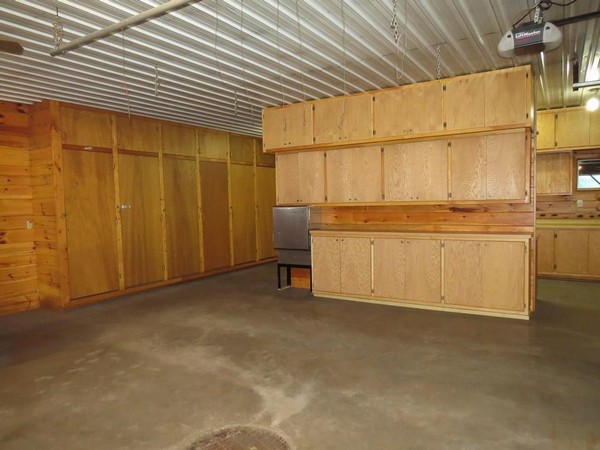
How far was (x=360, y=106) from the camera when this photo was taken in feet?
17.9

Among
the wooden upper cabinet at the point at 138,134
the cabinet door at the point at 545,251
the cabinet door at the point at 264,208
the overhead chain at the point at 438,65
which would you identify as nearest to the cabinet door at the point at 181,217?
the wooden upper cabinet at the point at 138,134

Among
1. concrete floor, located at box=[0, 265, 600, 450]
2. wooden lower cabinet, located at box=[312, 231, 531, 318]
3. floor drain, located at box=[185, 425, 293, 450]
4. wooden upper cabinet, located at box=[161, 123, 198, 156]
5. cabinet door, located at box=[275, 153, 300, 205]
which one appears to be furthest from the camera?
wooden upper cabinet, located at box=[161, 123, 198, 156]

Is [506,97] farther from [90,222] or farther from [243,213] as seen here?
[90,222]

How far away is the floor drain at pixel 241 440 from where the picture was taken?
7.56 feet

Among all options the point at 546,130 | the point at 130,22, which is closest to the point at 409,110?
the point at 546,130

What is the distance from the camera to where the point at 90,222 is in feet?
19.2

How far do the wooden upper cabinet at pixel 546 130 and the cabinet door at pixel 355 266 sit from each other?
3.85 meters

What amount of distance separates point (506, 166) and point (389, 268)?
1882 mm

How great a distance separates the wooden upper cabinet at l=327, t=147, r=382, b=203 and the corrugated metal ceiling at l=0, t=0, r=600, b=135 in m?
0.88

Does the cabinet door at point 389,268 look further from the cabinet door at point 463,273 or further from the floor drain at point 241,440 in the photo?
the floor drain at point 241,440

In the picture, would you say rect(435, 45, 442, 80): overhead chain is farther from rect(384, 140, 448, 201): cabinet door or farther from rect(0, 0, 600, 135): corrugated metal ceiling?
rect(384, 140, 448, 201): cabinet door

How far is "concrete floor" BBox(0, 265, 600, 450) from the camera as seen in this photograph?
2.44m

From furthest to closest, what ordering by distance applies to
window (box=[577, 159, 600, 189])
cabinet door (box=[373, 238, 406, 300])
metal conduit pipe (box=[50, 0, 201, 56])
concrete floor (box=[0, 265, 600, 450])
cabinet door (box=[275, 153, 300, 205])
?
window (box=[577, 159, 600, 189]) → cabinet door (box=[275, 153, 300, 205]) → cabinet door (box=[373, 238, 406, 300]) → metal conduit pipe (box=[50, 0, 201, 56]) → concrete floor (box=[0, 265, 600, 450])

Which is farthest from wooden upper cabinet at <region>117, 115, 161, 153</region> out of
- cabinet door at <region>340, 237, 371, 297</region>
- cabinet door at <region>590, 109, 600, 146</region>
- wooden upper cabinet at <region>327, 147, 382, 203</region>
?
cabinet door at <region>590, 109, 600, 146</region>
